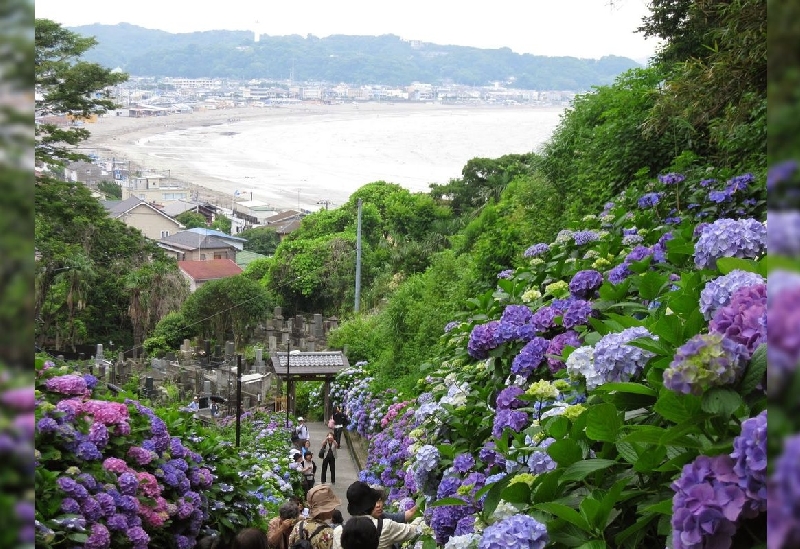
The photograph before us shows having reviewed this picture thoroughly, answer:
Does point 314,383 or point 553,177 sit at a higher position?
point 553,177

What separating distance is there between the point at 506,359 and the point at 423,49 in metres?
82.1

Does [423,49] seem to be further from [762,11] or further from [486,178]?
[762,11]

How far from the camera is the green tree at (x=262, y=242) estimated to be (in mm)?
36781

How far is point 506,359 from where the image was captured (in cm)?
312

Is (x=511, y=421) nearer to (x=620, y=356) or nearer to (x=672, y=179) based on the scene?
(x=620, y=356)

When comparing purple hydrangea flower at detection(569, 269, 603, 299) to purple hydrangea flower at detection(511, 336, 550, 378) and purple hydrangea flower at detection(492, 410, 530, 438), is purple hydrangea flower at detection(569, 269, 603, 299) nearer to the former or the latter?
purple hydrangea flower at detection(511, 336, 550, 378)

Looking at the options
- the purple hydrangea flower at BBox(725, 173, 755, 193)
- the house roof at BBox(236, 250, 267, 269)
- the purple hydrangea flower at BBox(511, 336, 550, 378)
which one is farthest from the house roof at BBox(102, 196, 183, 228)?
the purple hydrangea flower at BBox(511, 336, 550, 378)

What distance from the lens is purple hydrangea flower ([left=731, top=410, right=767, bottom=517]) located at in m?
0.97

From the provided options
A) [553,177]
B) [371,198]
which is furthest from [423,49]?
[553,177]

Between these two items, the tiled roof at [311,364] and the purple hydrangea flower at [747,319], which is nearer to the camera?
the purple hydrangea flower at [747,319]

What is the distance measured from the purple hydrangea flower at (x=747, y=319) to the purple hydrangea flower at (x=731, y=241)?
0.95 meters

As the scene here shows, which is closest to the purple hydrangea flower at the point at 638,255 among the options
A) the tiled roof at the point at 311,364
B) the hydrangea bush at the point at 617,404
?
the hydrangea bush at the point at 617,404

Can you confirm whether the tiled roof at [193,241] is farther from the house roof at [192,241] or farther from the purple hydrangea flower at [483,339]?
the purple hydrangea flower at [483,339]

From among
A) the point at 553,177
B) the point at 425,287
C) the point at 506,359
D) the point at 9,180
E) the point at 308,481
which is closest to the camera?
the point at 9,180
